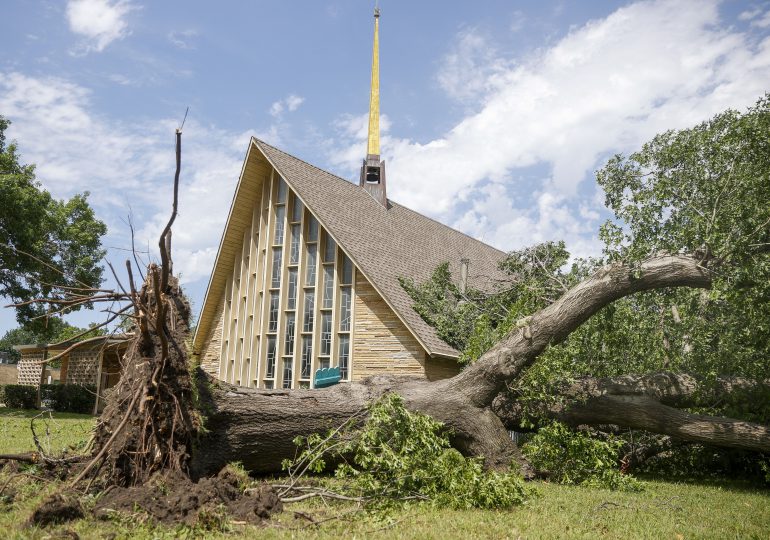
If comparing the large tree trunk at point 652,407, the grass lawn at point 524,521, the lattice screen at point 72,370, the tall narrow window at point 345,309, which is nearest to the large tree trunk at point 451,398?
the large tree trunk at point 652,407

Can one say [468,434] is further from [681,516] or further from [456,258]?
[456,258]

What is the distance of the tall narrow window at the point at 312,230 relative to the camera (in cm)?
1745

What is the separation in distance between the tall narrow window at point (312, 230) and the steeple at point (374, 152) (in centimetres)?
489

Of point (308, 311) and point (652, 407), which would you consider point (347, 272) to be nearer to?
point (308, 311)

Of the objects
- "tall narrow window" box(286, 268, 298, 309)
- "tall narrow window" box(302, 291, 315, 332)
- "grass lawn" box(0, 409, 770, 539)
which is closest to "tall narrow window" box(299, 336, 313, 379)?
"tall narrow window" box(302, 291, 315, 332)

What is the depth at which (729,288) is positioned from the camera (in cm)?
921

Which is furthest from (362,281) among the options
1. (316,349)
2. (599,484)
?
(599,484)

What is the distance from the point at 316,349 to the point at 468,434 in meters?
7.38

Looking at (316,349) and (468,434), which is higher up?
(316,349)

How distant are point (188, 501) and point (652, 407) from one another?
25.9ft

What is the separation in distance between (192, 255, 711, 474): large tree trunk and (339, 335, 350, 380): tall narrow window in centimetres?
580

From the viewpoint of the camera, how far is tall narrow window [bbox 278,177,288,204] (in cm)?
1845

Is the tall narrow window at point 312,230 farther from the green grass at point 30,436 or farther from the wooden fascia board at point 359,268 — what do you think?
the green grass at point 30,436

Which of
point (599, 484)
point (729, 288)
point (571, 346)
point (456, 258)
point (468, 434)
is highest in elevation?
point (456, 258)
